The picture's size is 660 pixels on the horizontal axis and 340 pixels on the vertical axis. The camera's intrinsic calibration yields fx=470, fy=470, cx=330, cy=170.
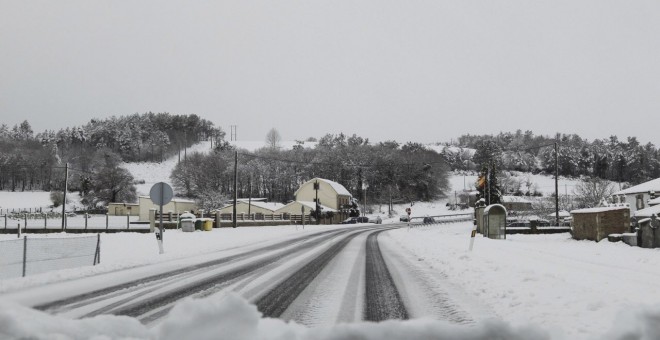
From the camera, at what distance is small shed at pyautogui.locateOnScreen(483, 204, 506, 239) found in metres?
33.2

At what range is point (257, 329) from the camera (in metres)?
1.94

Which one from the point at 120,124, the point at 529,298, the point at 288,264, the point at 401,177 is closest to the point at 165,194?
the point at 288,264

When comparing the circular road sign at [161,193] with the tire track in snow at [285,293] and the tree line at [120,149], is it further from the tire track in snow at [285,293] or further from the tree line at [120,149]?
the tree line at [120,149]

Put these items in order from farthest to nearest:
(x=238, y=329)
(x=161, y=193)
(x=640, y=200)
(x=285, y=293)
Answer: (x=640, y=200) < (x=161, y=193) < (x=285, y=293) < (x=238, y=329)

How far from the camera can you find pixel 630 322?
6.25 ft

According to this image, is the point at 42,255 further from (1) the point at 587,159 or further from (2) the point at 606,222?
(1) the point at 587,159

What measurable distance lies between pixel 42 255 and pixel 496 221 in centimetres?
2880

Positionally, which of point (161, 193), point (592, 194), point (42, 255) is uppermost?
point (592, 194)

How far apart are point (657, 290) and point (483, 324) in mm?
9176

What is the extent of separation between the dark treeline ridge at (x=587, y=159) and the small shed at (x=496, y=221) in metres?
35.2

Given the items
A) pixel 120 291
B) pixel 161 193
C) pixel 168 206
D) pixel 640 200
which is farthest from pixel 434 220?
pixel 120 291

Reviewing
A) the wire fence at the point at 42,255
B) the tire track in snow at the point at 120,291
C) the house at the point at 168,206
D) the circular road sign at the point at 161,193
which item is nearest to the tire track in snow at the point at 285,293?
the tire track in snow at the point at 120,291

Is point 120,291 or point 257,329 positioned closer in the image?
point 257,329

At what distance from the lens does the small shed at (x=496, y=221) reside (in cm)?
3316
